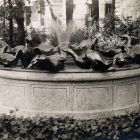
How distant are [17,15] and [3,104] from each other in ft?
34.4

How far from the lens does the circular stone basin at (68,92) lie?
884 centimetres

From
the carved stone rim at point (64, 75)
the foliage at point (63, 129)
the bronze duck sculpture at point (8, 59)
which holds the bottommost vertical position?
the foliage at point (63, 129)

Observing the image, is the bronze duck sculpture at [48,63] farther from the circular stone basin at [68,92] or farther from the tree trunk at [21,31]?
the tree trunk at [21,31]

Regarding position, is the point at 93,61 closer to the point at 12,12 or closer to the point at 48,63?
the point at 48,63

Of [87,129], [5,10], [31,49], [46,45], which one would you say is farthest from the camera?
[5,10]

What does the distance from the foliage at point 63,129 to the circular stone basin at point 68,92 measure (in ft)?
0.75

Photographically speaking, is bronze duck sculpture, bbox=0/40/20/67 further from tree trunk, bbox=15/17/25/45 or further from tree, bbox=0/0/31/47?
tree trunk, bbox=15/17/25/45

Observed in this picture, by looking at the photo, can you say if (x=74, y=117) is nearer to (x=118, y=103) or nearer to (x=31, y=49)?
(x=118, y=103)

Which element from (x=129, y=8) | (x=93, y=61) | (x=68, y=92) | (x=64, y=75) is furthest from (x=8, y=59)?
(x=129, y=8)

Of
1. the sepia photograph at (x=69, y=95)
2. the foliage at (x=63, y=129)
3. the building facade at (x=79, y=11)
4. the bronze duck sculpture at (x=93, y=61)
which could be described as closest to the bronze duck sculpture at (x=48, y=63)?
the sepia photograph at (x=69, y=95)

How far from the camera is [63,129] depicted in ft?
28.3

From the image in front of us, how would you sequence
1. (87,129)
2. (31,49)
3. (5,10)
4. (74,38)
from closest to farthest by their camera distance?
1. (87,129)
2. (31,49)
3. (5,10)
4. (74,38)

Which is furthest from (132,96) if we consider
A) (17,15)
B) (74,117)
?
(17,15)

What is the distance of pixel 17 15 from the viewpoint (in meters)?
19.5
